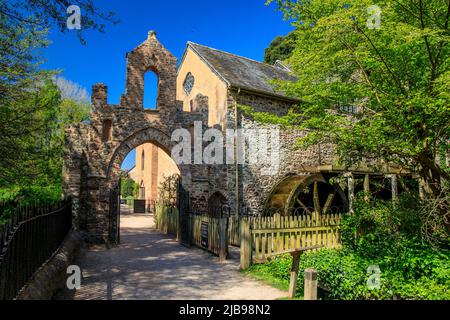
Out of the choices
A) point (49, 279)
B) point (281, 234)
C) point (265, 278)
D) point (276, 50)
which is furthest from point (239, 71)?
point (276, 50)

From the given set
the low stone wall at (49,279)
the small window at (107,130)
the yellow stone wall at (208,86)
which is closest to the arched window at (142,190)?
the yellow stone wall at (208,86)

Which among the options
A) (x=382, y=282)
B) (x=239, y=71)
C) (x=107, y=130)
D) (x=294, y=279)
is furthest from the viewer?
Answer: (x=239, y=71)

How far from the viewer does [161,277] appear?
7.28 meters

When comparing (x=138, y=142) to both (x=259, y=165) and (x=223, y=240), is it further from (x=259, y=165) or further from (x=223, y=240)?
(x=259, y=165)

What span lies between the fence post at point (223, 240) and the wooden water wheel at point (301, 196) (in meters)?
3.79

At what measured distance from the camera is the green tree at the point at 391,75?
5.89 m

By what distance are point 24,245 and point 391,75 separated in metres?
7.36

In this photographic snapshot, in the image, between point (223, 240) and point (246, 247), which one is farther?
point (223, 240)

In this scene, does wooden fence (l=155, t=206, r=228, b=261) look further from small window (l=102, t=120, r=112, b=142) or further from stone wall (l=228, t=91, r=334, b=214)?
small window (l=102, t=120, r=112, b=142)

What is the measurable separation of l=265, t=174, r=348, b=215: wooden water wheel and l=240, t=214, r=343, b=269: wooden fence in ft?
3.92

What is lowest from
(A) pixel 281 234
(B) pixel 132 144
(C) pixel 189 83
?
(A) pixel 281 234

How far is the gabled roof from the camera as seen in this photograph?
1438 cm

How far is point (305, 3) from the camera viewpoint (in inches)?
303

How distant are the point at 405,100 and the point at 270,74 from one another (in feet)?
40.7
